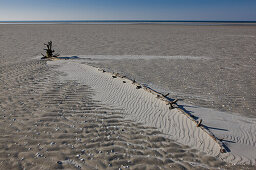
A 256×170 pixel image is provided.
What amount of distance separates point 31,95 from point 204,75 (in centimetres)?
850

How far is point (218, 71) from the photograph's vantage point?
10.3m

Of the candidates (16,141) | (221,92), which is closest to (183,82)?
(221,92)

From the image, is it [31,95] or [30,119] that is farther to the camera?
[31,95]

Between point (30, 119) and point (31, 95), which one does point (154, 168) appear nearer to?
point (30, 119)

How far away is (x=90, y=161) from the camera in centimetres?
362

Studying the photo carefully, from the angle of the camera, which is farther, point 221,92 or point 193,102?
point 221,92

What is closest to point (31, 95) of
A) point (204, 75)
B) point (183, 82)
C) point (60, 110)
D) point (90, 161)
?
point (60, 110)

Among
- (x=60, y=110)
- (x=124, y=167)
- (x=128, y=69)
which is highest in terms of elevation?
(x=128, y=69)

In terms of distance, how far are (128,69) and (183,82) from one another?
3.52m

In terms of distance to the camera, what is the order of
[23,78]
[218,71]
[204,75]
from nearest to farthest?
[23,78] → [204,75] → [218,71]

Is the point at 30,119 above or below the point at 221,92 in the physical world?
below

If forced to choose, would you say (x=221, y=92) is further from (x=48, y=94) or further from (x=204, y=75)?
(x=48, y=94)

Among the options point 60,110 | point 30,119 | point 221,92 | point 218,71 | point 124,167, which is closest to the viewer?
point 124,167

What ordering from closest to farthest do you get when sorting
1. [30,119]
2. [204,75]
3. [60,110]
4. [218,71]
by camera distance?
[30,119], [60,110], [204,75], [218,71]
